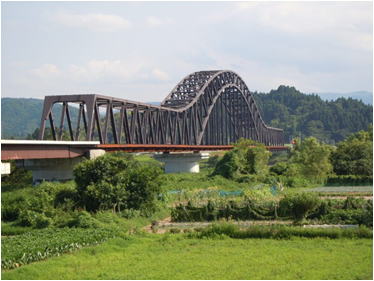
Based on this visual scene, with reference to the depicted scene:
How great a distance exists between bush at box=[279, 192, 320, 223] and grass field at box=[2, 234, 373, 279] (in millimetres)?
6858

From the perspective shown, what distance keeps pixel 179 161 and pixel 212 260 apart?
6175cm

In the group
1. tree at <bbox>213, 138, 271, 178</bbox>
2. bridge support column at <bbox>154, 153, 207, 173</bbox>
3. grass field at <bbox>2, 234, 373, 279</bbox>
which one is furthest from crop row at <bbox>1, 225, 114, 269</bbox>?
bridge support column at <bbox>154, 153, 207, 173</bbox>

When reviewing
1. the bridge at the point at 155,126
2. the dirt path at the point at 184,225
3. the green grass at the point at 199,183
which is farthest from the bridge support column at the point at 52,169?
the dirt path at the point at 184,225

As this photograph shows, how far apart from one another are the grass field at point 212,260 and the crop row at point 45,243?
31.0 inches

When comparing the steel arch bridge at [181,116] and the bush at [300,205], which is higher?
the steel arch bridge at [181,116]

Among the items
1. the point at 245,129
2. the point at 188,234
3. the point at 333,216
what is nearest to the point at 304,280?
the point at 188,234

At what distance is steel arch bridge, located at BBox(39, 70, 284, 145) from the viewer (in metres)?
62.9

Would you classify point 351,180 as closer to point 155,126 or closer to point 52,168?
point 155,126

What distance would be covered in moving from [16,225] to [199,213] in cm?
1237

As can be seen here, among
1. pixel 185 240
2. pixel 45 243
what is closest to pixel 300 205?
pixel 185 240

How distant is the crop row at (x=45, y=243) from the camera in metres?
26.2

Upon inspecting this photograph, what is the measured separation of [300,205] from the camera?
37.6m

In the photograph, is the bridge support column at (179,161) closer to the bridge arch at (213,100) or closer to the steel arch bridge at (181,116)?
the steel arch bridge at (181,116)

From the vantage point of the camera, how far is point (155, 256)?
90.3 feet
